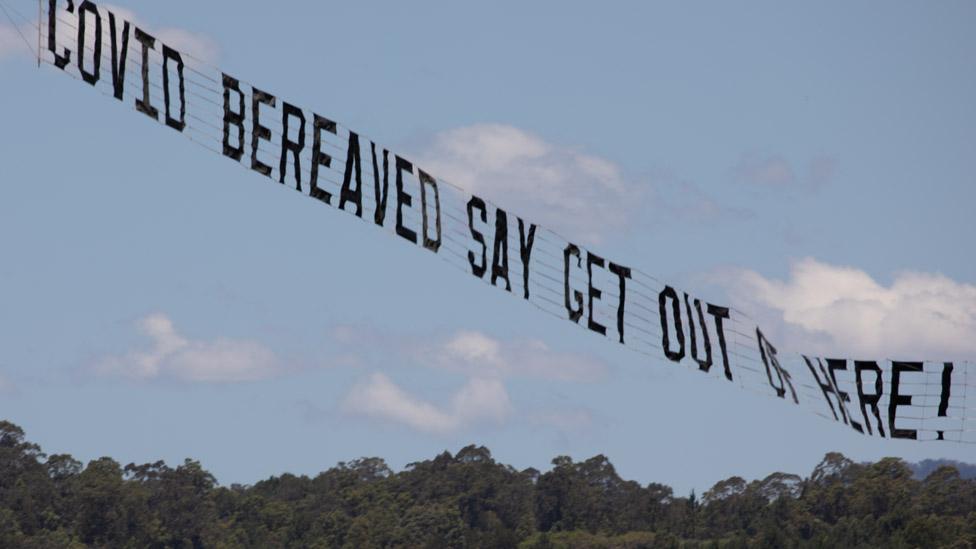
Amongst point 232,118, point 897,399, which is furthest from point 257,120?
point 897,399

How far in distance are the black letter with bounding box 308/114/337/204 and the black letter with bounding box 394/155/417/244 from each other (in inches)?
33.8

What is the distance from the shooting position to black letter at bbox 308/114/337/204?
2642 centimetres

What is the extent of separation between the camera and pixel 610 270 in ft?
90.8

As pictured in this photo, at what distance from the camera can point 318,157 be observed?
26.7 m

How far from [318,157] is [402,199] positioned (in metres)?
1.16

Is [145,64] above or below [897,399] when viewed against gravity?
above

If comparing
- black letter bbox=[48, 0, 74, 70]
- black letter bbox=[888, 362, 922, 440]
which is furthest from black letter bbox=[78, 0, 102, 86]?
black letter bbox=[888, 362, 922, 440]

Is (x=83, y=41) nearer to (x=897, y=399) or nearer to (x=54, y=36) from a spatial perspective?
(x=54, y=36)

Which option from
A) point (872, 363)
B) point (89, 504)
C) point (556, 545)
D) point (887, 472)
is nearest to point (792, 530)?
point (887, 472)

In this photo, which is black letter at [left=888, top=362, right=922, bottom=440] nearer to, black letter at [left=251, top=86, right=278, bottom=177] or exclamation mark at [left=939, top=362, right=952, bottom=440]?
exclamation mark at [left=939, top=362, right=952, bottom=440]

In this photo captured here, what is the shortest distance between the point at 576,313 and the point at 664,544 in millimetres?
160108

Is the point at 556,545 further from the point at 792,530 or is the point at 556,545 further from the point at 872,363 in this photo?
the point at 872,363

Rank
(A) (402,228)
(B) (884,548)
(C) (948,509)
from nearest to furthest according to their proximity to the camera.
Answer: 1. (A) (402,228)
2. (B) (884,548)
3. (C) (948,509)

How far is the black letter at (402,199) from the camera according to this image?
26531mm
